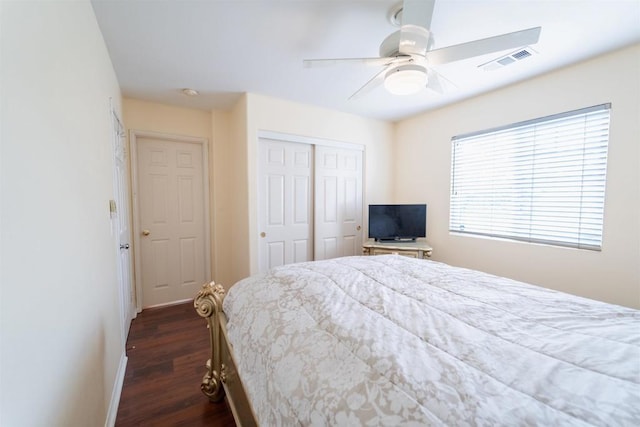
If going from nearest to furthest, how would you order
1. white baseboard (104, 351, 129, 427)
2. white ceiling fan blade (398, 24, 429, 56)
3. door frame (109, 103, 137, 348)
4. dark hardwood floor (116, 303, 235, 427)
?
white ceiling fan blade (398, 24, 429, 56) → white baseboard (104, 351, 129, 427) → dark hardwood floor (116, 303, 235, 427) → door frame (109, 103, 137, 348)

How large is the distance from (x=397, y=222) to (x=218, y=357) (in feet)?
8.52

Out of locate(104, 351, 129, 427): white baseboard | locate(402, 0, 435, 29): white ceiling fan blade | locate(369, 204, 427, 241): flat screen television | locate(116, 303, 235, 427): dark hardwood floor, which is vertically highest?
locate(402, 0, 435, 29): white ceiling fan blade

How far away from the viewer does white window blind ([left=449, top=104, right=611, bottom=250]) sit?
2168mm

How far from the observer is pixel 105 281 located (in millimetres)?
1653

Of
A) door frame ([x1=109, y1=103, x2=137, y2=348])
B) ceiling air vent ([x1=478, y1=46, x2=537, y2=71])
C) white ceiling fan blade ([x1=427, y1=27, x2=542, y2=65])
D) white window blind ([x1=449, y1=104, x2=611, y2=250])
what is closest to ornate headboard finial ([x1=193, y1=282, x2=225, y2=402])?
door frame ([x1=109, y1=103, x2=137, y2=348])

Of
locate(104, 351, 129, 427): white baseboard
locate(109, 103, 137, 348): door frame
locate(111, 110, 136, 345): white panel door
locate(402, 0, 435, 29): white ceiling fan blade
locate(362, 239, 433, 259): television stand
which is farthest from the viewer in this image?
locate(362, 239, 433, 259): television stand

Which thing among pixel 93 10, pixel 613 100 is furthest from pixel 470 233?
pixel 93 10

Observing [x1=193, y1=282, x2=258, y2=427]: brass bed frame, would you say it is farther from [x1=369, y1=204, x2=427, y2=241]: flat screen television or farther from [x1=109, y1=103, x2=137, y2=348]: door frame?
[x1=369, y1=204, x2=427, y2=241]: flat screen television

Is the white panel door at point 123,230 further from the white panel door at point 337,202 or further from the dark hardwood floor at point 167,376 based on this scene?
the white panel door at point 337,202

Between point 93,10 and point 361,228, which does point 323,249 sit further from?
point 93,10

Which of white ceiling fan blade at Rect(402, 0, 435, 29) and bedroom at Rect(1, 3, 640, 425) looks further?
white ceiling fan blade at Rect(402, 0, 435, 29)

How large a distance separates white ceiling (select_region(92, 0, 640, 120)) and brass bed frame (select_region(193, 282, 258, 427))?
1766mm

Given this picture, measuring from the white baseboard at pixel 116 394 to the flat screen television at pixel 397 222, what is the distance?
2807 mm

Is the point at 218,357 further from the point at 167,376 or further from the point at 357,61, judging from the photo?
the point at 357,61
